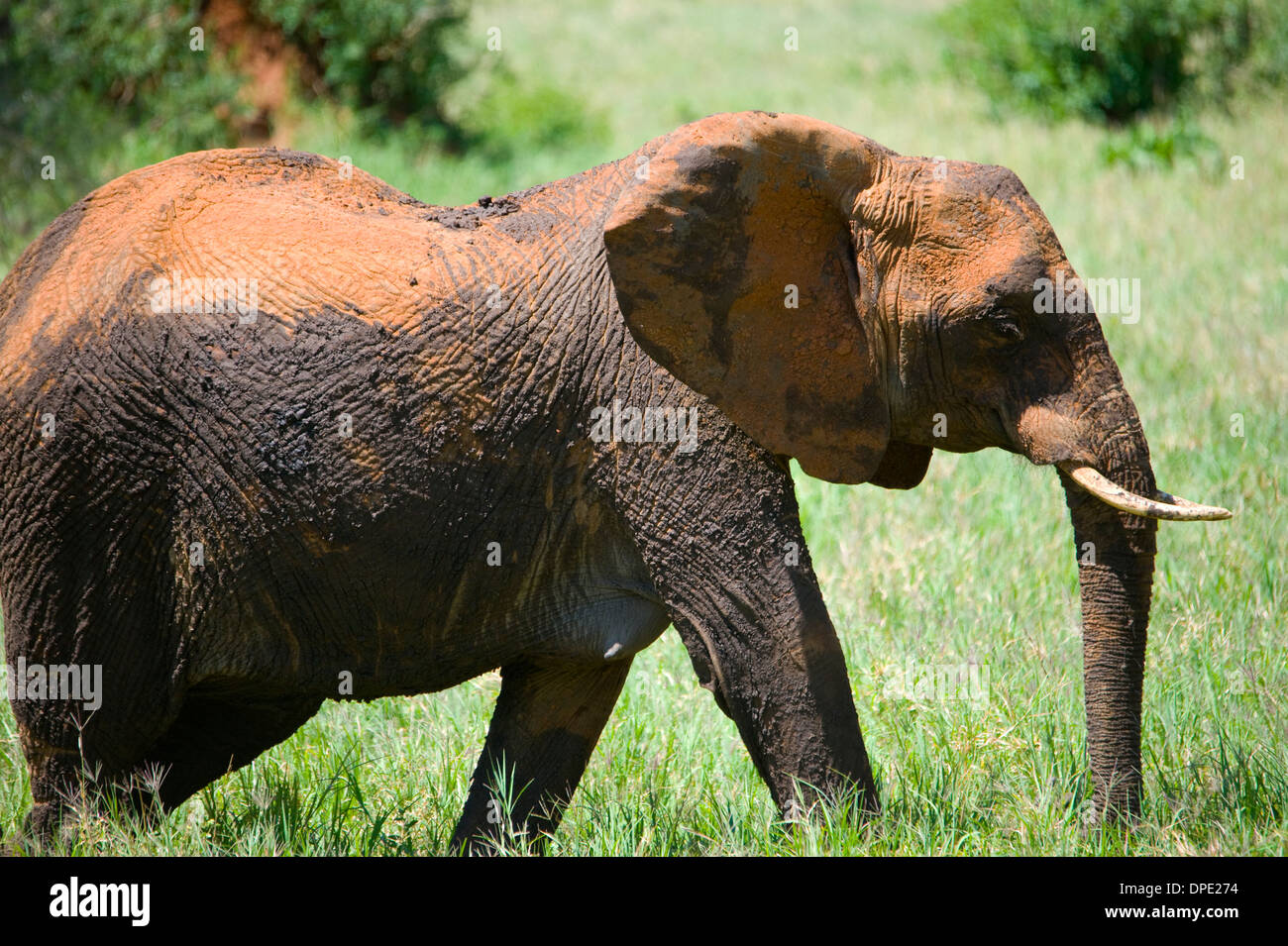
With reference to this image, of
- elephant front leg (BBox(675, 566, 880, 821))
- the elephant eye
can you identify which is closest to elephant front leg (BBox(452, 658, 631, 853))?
elephant front leg (BBox(675, 566, 880, 821))

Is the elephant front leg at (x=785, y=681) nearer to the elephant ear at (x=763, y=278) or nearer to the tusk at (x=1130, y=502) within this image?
the elephant ear at (x=763, y=278)

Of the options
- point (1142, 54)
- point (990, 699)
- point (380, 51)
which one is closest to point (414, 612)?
point (990, 699)

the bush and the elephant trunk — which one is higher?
the bush

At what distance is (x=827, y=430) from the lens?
11.6 ft

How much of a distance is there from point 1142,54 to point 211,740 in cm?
1461

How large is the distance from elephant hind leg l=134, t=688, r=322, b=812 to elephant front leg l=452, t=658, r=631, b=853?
0.53 m

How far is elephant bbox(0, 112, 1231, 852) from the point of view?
3.45 m

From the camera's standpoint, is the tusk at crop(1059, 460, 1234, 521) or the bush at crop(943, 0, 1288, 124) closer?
the tusk at crop(1059, 460, 1234, 521)

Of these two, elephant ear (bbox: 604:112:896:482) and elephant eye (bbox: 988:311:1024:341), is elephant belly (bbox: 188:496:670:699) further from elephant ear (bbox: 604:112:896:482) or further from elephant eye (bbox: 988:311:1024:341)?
elephant eye (bbox: 988:311:1024:341)

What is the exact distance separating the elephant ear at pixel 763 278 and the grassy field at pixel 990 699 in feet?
3.29

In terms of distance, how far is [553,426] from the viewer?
3531 mm

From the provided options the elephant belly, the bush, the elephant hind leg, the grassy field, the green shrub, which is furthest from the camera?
the bush

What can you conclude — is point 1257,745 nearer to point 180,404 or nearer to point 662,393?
point 662,393

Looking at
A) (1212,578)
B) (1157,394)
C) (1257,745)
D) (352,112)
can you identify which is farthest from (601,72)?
(1257,745)
